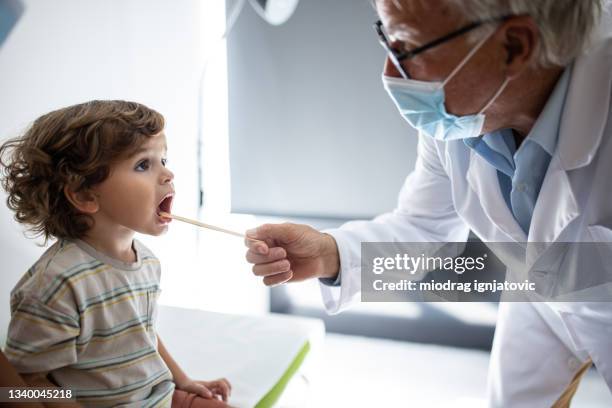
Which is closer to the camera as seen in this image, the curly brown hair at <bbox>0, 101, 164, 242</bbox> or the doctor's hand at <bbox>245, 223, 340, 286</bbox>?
the curly brown hair at <bbox>0, 101, 164, 242</bbox>

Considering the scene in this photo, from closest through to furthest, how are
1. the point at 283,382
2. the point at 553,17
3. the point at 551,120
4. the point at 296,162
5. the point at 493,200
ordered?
1. the point at 553,17
2. the point at 551,120
3. the point at 493,200
4. the point at 283,382
5. the point at 296,162

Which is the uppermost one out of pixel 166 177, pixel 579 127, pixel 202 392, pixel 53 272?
pixel 579 127

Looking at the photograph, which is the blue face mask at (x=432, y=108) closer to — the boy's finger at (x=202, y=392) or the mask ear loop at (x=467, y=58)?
the mask ear loop at (x=467, y=58)

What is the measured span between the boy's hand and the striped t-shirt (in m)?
0.09

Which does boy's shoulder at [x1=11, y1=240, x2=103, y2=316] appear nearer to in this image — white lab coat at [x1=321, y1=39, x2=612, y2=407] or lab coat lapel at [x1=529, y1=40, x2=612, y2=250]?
white lab coat at [x1=321, y1=39, x2=612, y2=407]

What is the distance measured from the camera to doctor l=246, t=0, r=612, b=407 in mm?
920

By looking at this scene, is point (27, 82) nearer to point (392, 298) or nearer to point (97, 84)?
point (97, 84)

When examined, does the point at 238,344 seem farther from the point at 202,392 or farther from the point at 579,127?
the point at 579,127

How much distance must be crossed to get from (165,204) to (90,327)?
28cm

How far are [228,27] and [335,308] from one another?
130cm

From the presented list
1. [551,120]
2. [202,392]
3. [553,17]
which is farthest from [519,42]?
[202,392]

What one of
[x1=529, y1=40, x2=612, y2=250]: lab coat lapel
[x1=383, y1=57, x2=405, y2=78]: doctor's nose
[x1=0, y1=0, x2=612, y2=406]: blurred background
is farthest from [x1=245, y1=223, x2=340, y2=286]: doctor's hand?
[x1=0, y1=0, x2=612, y2=406]: blurred background

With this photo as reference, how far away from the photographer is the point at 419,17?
3.07ft

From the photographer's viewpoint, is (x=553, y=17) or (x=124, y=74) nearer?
(x=553, y=17)
